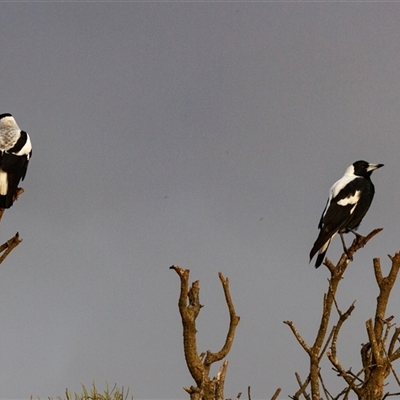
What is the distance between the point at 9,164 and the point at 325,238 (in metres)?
3.72

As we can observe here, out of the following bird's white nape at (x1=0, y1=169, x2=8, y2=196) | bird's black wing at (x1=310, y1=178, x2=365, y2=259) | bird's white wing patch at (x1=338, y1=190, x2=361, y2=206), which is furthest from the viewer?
bird's white wing patch at (x1=338, y1=190, x2=361, y2=206)

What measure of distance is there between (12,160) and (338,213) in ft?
12.9

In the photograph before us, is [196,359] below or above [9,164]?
below

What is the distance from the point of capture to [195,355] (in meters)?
3.66

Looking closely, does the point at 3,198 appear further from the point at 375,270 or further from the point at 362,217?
the point at 362,217

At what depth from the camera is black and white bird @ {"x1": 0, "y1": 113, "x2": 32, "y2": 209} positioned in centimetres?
639

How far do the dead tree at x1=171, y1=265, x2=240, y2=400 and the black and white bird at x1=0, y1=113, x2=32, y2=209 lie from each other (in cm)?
306

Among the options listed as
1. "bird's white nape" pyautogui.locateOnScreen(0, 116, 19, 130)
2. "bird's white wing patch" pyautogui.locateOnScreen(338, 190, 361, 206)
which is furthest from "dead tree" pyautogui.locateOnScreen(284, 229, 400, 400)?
"bird's white nape" pyautogui.locateOnScreen(0, 116, 19, 130)

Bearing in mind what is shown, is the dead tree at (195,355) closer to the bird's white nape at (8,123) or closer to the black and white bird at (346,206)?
the black and white bird at (346,206)

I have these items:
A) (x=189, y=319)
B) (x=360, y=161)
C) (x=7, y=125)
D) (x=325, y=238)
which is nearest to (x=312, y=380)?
(x=189, y=319)

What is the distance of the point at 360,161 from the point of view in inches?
348

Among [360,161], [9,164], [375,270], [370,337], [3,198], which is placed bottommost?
[370,337]

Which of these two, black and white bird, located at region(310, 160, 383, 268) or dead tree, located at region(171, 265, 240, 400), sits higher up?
black and white bird, located at region(310, 160, 383, 268)

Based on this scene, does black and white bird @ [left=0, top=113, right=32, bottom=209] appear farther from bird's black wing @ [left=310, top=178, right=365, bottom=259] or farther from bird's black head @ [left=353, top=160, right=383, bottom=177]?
bird's black head @ [left=353, top=160, right=383, bottom=177]
